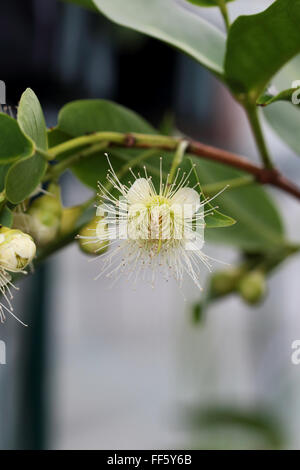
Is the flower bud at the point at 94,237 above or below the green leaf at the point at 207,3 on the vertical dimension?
below

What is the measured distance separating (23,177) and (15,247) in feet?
0.14

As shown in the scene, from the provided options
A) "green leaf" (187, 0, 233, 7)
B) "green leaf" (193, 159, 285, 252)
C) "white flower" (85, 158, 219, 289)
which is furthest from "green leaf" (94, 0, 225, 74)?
"green leaf" (193, 159, 285, 252)

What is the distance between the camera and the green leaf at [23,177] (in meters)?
0.35

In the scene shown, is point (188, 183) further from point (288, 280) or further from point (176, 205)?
point (288, 280)

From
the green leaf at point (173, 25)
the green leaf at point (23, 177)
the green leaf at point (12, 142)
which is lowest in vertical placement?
the green leaf at point (23, 177)

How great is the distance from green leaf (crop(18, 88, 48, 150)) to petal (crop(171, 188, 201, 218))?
0.09 meters

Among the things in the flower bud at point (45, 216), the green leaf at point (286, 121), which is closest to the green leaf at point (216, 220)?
the flower bud at point (45, 216)

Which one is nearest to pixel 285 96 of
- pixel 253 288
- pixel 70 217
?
pixel 70 217

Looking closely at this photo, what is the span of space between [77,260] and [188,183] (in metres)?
2.49

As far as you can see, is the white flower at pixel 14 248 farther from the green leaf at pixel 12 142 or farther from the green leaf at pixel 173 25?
the green leaf at pixel 173 25

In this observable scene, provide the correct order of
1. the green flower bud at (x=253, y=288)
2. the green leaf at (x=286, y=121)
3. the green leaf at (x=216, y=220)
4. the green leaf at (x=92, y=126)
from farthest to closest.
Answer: the green flower bud at (x=253, y=288), the green leaf at (x=286, y=121), the green leaf at (x=92, y=126), the green leaf at (x=216, y=220)

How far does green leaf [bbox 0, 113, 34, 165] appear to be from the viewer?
13.8 inches

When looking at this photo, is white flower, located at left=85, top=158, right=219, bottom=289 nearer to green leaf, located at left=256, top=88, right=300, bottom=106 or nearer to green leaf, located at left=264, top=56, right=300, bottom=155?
green leaf, located at left=256, top=88, right=300, bottom=106

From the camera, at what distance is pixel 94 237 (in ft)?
1.40
